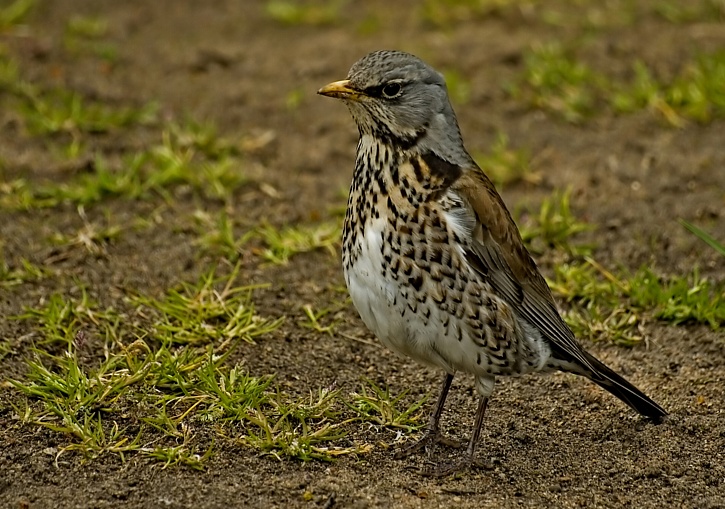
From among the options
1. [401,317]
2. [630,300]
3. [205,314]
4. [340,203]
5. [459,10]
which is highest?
[459,10]

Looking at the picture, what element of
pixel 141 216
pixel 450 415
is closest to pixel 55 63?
pixel 141 216

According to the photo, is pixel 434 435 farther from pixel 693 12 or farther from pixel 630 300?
pixel 693 12

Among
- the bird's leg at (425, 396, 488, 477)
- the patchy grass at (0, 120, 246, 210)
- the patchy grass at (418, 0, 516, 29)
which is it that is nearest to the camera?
the bird's leg at (425, 396, 488, 477)

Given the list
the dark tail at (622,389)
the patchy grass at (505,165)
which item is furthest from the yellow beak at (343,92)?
the patchy grass at (505,165)

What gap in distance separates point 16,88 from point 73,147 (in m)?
0.99

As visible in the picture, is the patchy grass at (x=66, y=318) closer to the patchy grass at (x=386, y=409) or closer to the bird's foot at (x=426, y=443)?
the patchy grass at (x=386, y=409)

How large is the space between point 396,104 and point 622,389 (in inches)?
63.8

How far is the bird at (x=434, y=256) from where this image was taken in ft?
14.8

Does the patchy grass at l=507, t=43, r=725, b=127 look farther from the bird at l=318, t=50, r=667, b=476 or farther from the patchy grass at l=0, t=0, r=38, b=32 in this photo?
the patchy grass at l=0, t=0, r=38, b=32

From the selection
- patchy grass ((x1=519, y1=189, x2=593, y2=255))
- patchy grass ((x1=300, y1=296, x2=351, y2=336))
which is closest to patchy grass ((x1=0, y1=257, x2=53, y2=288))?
patchy grass ((x1=300, y1=296, x2=351, y2=336))

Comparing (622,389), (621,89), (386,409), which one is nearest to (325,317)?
(386,409)

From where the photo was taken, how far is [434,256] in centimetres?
449

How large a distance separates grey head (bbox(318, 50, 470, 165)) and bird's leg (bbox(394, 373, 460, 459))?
1.03 m

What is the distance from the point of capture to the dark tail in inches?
196
